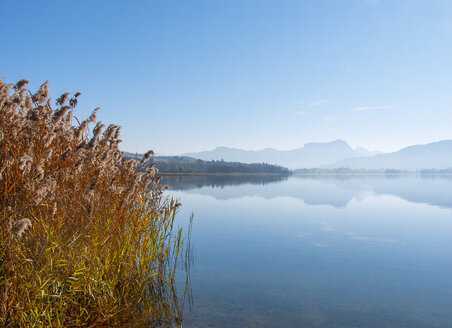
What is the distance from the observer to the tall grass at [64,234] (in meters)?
4.10

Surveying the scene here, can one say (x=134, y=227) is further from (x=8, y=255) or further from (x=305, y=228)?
(x=305, y=228)

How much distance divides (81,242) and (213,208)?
770 inches

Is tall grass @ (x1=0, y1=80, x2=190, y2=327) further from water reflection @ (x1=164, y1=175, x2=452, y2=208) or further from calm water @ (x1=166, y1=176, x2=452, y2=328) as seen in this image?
water reflection @ (x1=164, y1=175, x2=452, y2=208)

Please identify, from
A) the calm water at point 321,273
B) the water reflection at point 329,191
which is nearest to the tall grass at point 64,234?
the calm water at point 321,273

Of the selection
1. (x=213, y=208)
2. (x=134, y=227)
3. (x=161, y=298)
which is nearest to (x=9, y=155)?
(x=134, y=227)

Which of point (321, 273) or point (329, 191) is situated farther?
point (329, 191)

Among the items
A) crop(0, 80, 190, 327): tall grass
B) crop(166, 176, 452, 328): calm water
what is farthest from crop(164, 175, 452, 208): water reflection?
crop(0, 80, 190, 327): tall grass

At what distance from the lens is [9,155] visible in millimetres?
4320

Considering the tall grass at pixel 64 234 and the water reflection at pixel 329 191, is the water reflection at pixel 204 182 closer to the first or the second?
the water reflection at pixel 329 191

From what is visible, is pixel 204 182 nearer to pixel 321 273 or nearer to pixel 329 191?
pixel 329 191

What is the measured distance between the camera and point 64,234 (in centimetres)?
530

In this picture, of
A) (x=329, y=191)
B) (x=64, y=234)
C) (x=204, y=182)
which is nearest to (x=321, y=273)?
(x=64, y=234)

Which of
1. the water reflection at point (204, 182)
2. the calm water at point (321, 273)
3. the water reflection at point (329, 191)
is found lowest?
the calm water at point (321, 273)

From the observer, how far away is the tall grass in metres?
4.10
